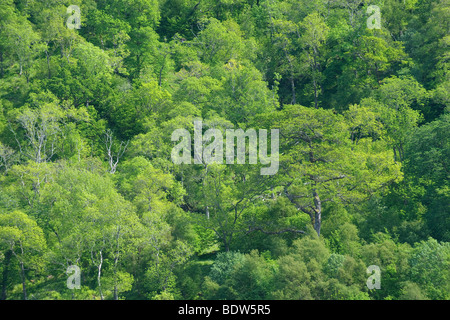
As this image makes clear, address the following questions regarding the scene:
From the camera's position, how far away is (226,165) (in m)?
45.4

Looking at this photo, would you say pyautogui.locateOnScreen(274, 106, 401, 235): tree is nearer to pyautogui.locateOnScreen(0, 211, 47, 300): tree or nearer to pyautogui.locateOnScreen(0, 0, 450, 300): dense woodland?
pyautogui.locateOnScreen(0, 0, 450, 300): dense woodland

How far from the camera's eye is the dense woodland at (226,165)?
37.8m

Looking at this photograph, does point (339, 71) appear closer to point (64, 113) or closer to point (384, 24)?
point (384, 24)

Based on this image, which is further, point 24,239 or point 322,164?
point 24,239

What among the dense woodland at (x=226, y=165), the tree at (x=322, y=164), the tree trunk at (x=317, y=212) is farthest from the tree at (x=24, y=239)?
A: the tree trunk at (x=317, y=212)

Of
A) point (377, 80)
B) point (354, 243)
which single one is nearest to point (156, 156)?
point (354, 243)

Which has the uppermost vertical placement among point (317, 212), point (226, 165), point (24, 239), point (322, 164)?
point (226, 165)

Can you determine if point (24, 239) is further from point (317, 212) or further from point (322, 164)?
point (322, 164)

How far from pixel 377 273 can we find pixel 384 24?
126ft

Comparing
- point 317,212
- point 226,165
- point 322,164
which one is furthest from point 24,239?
point 322,164

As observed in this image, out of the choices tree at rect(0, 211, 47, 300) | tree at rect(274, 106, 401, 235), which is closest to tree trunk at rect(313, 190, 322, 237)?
tree at rect(274, 106, 401, 235)

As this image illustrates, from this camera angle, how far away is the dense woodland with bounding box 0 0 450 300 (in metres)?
37.8

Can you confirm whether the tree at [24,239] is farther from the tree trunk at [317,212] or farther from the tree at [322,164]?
the tree trunk at [317,212]

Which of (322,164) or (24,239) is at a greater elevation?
(322,164)
